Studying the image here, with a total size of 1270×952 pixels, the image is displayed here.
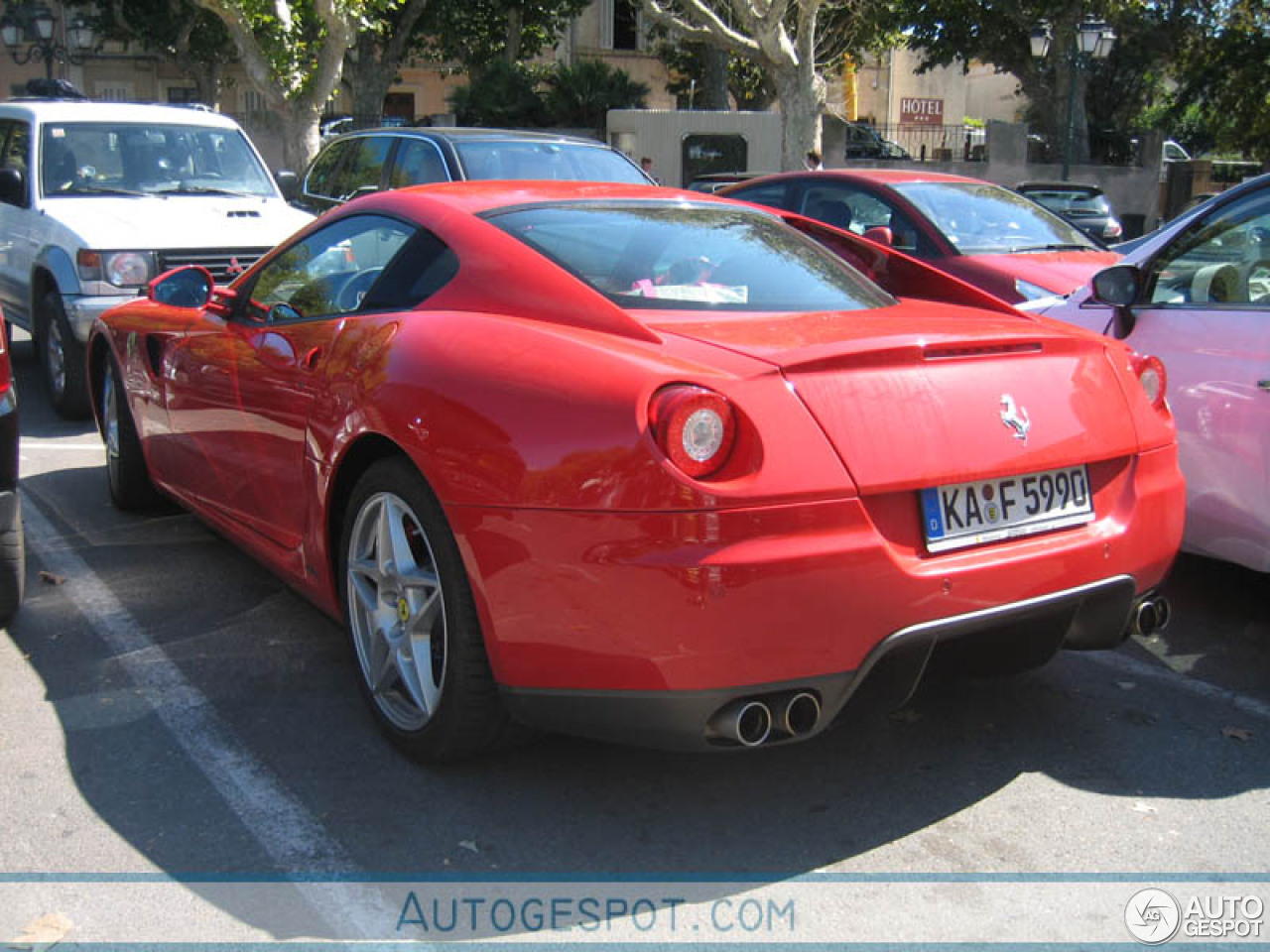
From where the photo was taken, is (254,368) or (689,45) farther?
(689,45)

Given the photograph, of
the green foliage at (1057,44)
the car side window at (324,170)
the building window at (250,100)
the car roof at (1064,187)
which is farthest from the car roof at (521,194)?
the building window at (250,100)

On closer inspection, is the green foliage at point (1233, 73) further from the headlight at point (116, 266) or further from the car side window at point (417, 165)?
the headlight at point (116, 266)

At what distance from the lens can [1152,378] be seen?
367cm

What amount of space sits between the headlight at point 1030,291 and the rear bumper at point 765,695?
4989 millimetres

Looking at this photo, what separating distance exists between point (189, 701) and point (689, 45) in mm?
39312

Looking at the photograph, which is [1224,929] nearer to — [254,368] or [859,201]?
[254,368]

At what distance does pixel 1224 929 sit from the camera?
2.77 m

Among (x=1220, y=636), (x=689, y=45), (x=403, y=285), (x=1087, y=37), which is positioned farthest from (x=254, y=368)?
(x=689, y=45)

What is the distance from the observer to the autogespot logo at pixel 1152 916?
2.73 metres

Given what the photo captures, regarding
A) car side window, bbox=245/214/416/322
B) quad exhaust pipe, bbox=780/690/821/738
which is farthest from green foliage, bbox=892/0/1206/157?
quad exhaust pipe, bbox=780/690/821/738

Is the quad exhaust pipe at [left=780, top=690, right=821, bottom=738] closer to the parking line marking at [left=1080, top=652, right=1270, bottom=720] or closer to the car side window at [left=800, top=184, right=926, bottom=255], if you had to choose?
the parking line marking at [left=1080, top=652, right=1270, bottom=720]

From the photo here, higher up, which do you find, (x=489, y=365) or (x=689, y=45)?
(x=689, y=45)

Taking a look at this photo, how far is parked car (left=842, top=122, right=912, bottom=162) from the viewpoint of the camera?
3306 centimetres

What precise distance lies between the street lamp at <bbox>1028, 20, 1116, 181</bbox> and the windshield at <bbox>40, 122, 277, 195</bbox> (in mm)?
21114
